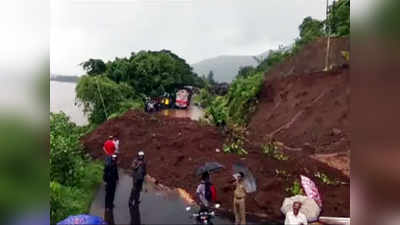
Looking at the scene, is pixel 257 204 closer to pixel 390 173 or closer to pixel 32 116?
pixel 390 173

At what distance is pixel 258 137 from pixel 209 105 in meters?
0.52

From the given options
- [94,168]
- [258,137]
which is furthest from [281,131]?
[94,168]

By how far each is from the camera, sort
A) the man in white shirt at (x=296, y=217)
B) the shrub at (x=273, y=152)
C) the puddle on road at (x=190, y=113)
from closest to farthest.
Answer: the man in white shirt at (x=296, y=217) → the shrub at (x=273, y=152) → the puddle on road at (x=190, y=113)

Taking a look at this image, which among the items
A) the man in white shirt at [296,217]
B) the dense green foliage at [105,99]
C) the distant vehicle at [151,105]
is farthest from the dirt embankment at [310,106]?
the dense green foliage at [105,99]

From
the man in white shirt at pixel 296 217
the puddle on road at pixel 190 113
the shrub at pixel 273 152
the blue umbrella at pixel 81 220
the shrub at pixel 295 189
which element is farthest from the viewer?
the puddle on road at pixel 190 113

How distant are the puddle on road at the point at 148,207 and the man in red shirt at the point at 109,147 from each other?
198 mm

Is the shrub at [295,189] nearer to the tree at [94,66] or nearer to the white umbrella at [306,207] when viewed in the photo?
the white umbrella at [306,207]

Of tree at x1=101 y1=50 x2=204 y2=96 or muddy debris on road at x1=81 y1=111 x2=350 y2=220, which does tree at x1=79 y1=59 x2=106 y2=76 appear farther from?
muddy debris on road at x1=81 y1=111 x2=350 y2=220

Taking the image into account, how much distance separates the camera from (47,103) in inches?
157

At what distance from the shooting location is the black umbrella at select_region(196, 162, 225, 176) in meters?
4.20

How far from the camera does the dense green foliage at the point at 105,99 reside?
4.29 m

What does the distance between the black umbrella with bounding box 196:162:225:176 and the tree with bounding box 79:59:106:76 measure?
3.92ft

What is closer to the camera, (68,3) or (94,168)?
(68,3)

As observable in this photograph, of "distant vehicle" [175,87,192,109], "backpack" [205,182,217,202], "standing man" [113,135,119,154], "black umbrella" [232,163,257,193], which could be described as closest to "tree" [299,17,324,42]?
"distant vehicle" [175,87,192,109]
